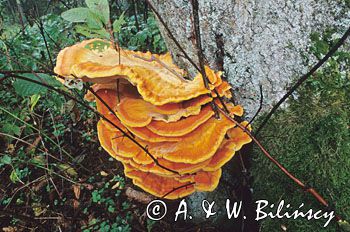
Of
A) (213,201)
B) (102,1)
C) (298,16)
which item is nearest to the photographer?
(102,1)

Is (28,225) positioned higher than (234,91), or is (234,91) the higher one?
(234,91)

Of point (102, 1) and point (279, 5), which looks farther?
point (279, 5)

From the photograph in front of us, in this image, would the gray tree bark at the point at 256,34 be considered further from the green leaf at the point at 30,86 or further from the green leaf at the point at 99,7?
the green leaf at the point at 30,86

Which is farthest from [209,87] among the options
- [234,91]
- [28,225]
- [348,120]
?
[28,225]

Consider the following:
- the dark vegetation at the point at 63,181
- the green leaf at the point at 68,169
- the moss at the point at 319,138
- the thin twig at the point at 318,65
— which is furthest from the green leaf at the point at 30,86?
the green leaf at the point at 68,169

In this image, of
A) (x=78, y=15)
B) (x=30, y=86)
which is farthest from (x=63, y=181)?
(x=78, y=15)

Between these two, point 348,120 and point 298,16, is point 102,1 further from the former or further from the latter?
point 348,120

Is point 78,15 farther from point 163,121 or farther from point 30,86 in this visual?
point 163,121
